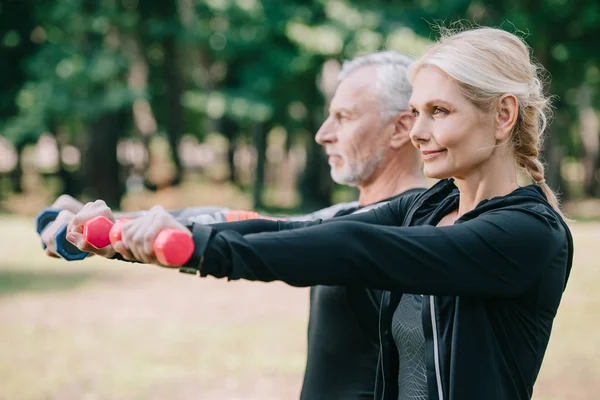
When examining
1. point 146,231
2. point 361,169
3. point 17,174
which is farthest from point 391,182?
point 17,174

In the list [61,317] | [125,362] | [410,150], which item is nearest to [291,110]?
[61,317]

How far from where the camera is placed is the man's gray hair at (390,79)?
357 centimetres

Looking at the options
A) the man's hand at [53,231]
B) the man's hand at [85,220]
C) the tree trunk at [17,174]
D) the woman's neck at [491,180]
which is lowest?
the tree trunk at [17,174]

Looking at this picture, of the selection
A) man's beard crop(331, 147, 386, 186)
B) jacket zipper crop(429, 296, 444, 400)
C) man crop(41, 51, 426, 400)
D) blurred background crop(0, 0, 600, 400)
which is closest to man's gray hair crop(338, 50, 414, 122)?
man crop(41, 51, 426, 400)

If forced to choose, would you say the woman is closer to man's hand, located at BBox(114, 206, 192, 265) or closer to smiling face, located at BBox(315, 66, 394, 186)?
man's hand, located at BBox(114, 206, 192, 265)

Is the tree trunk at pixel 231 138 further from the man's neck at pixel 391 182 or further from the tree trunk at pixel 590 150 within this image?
the man's neck at pixel 391 182

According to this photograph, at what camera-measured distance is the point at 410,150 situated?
360 centimetres

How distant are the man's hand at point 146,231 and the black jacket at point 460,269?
0.07 metres

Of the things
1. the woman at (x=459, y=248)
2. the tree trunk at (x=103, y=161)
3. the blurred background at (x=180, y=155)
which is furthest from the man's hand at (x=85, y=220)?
the tree trunk at (x=103, y=161)

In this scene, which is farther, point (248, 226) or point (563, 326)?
point (563, 326)

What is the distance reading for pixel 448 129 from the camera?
2129mm

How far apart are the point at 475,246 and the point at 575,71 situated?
3091 cm

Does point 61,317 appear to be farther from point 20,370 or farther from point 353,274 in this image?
point 353,274

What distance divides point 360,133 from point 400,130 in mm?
167
